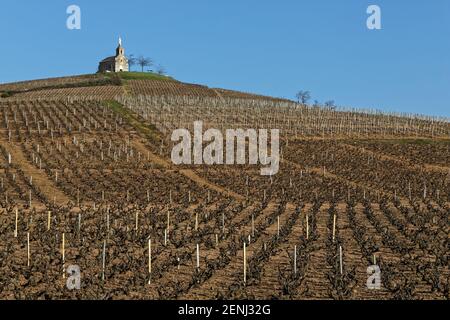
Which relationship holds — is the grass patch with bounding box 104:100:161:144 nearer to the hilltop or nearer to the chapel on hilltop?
the hilltop

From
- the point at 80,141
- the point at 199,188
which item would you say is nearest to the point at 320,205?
the point at 199,188

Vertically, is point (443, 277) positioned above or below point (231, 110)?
below

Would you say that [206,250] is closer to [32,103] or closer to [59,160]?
[59,160]

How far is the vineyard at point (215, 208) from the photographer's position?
1706cm

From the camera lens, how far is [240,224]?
1065 inches

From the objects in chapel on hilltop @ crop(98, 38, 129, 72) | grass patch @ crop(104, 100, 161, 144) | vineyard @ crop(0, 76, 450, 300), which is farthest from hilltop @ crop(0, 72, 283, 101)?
chapel on hilltop @ crop(98, 38, 129, 72)

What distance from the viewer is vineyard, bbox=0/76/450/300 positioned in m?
17.1

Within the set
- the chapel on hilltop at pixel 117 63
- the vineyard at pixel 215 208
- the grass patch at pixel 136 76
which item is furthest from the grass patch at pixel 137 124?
the chapel on hilltop at pixel 117 63

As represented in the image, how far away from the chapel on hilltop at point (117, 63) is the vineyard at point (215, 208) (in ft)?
270

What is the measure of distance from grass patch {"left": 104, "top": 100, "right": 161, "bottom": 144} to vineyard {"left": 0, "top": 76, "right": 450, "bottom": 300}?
26 centimetres

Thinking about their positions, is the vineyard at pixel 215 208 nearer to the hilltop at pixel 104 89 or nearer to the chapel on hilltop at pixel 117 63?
the hilltop at pixel 104 89
